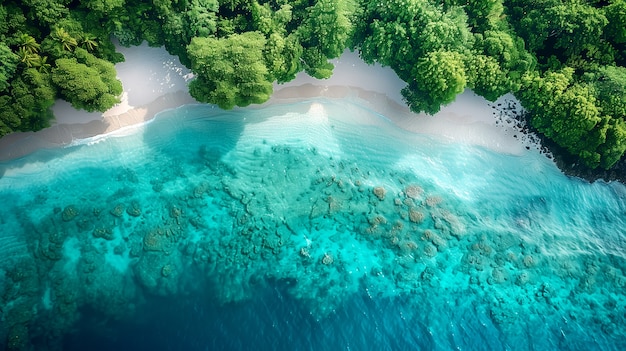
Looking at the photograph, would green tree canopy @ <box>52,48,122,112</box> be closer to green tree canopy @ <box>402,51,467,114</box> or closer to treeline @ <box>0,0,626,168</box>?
treeline @ <box>0,0,626,168</box>

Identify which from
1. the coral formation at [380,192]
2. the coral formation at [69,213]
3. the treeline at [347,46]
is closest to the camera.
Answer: the treeline at [347,46]

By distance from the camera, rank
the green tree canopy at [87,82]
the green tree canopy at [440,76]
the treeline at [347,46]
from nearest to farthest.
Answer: the green tree canopy at [87,82]
the treeline at [347,46]
the green tree canopy at [440,76]

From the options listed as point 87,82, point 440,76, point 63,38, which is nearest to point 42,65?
point 63,38

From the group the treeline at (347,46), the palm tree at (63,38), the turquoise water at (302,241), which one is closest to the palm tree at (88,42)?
the treeline at (347,46)

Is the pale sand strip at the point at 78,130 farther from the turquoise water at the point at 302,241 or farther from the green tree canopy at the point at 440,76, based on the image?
the green tree canopy at the point at 440,76

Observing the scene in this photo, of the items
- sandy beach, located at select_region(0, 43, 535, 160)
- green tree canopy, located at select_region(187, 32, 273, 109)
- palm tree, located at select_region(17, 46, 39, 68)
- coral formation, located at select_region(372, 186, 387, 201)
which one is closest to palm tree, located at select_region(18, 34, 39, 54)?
palm tree, located at select_region(17, 46, 39, 68)

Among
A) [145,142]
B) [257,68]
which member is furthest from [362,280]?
[145,142]

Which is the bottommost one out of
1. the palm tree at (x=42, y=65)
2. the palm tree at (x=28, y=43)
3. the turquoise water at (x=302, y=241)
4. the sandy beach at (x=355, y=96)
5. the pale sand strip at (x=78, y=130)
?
the turquoise water at (x=302, y=241)
